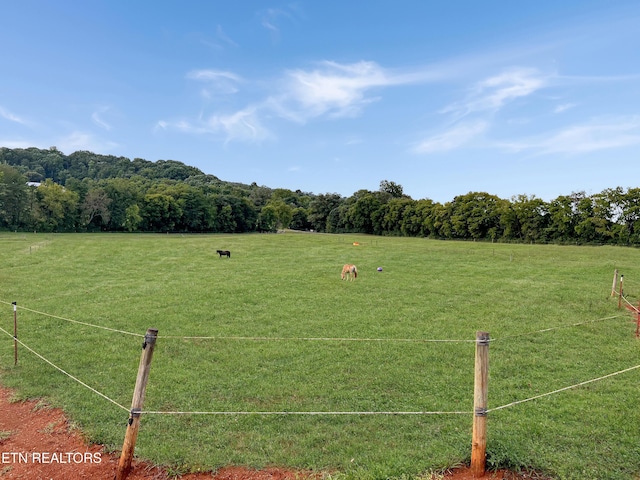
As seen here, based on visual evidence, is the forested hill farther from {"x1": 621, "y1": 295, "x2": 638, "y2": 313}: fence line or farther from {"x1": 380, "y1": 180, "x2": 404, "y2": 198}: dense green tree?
{"x1": 621, "y1": 295, "x2": 638, "y2": 313}: fence line

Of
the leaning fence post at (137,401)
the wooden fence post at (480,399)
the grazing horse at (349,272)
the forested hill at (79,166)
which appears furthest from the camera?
the forested hill at (79,166)

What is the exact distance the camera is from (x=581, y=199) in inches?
1967

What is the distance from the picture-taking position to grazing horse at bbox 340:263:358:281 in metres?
20.4

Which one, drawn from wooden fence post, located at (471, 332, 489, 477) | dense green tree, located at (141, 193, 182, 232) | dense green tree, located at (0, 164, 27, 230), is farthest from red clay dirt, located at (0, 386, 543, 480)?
dense green tree, located at (141, 193, 182, 232)

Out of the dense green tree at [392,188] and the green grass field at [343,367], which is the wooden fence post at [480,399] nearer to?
the green grass field at [343,367]

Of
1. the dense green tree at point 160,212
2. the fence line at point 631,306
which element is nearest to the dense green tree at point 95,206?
the dense green tree at point 160,212

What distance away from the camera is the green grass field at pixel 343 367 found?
557cm

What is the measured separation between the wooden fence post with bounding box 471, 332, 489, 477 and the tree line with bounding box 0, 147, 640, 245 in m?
53.4

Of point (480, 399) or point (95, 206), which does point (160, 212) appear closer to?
point (95, 206)

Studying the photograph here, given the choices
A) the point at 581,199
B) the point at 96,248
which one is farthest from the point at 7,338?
the point at 581,199

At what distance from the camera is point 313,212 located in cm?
10312

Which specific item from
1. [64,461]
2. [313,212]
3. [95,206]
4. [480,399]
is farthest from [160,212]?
[480,399]

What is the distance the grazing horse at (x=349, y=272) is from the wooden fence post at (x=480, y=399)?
15426 mm

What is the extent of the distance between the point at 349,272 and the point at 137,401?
16521mm
